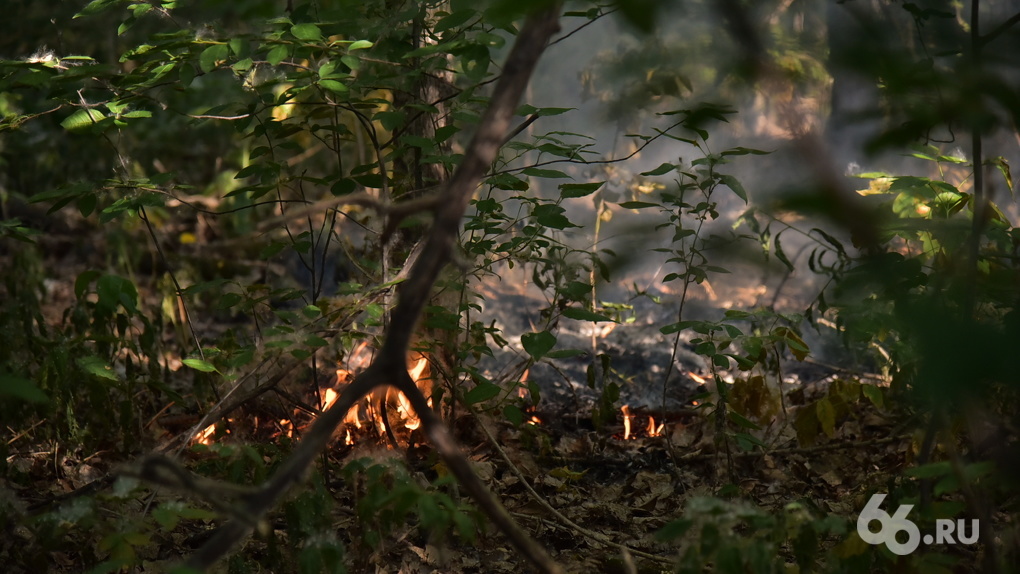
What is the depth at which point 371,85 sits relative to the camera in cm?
214

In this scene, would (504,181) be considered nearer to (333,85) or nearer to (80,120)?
(333,85)

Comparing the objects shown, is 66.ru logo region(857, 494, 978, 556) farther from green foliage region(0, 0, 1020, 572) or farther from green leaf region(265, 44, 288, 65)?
green leaf region(265, 44, 288, 65)

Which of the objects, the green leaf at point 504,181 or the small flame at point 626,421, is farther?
the small flame at point 626,421

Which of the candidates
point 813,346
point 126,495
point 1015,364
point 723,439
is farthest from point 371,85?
point 813,346

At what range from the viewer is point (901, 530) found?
1.73 metres

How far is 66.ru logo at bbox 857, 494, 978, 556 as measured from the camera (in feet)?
5.44

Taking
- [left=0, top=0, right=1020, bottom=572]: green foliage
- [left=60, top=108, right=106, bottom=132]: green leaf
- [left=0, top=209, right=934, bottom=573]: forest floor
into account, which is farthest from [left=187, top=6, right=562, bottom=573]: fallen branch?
[left=60, top=108, right=106, bottom=132]: green leaf

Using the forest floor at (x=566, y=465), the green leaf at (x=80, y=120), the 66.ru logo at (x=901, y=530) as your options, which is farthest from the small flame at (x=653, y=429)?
the green leaf at (x=80, y=120)

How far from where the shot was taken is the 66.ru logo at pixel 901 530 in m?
1.66

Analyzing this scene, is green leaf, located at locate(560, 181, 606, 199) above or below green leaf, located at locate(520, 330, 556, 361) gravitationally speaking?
above

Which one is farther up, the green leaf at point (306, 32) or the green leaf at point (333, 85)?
the green leaf at point (306, 32)

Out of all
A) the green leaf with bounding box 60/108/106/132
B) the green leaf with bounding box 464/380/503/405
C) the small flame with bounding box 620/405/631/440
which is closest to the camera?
the green leaf with bounding box 464/380/503/405

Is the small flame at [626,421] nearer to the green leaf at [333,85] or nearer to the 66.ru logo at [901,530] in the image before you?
the 66.ru logo at [901,530]

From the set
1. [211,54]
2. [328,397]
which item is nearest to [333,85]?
[211,54]
